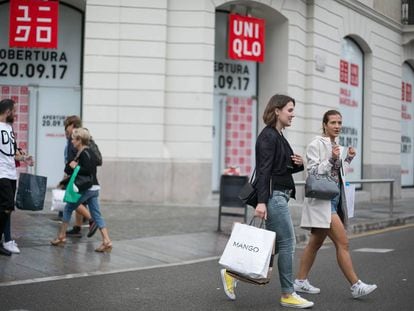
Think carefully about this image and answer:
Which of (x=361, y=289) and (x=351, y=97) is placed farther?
(x=351, y=97)

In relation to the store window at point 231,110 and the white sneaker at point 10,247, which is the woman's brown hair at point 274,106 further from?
the store window at point 231,110

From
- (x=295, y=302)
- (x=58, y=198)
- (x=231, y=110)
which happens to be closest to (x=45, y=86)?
(x=231, y=110)

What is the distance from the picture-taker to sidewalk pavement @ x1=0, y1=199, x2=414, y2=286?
8.19 meters

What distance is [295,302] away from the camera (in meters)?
6.32

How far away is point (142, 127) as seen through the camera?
15.8m

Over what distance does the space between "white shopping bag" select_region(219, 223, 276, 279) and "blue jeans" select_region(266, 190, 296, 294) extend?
23 cm

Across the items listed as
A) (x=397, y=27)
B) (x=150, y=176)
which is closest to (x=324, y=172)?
(x=150, y=176)

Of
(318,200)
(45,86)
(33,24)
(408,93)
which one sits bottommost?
(318,200)

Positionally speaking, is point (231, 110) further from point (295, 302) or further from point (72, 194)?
point (295, 302)

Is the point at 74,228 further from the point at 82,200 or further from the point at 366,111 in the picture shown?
the point at 366,111

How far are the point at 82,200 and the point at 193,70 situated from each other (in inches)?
294

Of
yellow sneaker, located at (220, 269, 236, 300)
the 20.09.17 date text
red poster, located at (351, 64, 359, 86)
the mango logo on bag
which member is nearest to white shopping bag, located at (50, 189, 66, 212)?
yellow sneaker, located at (220, 269, 236, 300)

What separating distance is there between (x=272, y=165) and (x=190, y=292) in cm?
180

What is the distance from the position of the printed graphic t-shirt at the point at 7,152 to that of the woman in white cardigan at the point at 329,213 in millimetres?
3810
